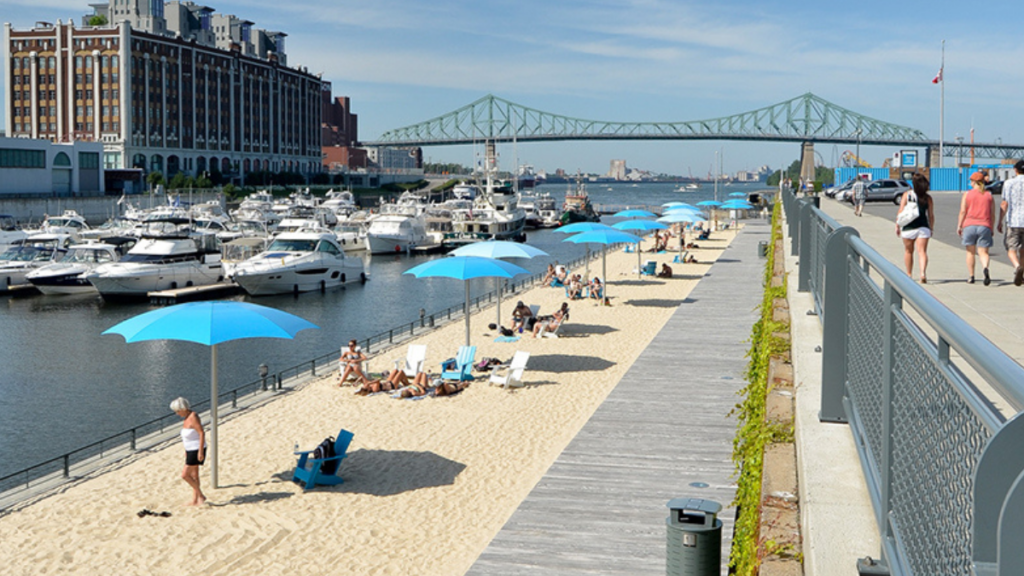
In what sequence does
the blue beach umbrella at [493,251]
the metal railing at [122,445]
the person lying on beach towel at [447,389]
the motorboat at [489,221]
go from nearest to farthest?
1. the metal railing at [122,445]
2. the person lying on beach towel at [447,389]
3. the blue beach umbrella at [493,251]
4. the motorboat at [489,221]

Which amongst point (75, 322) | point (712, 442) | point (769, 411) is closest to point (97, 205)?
point (75, 322)

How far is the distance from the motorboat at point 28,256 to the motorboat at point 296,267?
31.8 feet

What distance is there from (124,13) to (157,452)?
526 ft

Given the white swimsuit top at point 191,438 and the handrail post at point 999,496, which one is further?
the white swimsuit top at point 191,438

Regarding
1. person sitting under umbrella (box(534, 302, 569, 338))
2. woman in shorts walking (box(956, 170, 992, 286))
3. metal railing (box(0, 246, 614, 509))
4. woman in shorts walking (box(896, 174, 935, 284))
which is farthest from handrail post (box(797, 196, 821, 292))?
person sitting under umbrella (box(534, 302, 569, 338))

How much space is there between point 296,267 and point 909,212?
125 ft

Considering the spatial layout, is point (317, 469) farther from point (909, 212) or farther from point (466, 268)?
point (466, 268)

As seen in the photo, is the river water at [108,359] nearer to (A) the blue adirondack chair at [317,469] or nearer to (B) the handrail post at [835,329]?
(A) the blue adirondack chair at [317,469]

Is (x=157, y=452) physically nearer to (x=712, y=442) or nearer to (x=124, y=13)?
(x=712, y=442)

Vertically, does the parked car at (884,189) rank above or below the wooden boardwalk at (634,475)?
above

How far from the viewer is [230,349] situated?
101ft

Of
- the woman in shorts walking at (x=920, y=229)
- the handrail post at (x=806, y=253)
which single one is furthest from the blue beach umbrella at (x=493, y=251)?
the woman in shorts walking at (x=920, y=229)

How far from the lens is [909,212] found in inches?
498

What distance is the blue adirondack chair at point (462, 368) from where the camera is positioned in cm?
2066
